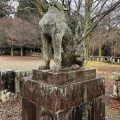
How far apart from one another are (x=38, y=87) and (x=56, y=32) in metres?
0.82

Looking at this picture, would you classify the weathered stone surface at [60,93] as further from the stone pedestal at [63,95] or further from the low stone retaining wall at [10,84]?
the low stone retaining wall at [10,84]

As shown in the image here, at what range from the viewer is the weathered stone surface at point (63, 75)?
239 cm

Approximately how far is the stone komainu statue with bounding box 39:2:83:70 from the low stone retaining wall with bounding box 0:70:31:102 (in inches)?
110

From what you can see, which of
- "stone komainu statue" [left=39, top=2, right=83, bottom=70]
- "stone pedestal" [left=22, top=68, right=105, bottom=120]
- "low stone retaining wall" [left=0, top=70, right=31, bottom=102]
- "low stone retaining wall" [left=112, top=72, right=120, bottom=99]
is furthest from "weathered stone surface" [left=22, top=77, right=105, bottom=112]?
"low stone retaining wall" [left=112, top=72, right=120, bottom=99]

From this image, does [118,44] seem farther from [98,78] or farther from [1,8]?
[98,78]

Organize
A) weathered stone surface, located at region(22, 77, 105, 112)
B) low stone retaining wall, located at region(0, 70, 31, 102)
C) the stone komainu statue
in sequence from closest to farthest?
weathered stone surface, located at region(22, 77, 105, 112)
the stone komainu statue
low stone retaining wall, located at region(0, 70, 31, 102)

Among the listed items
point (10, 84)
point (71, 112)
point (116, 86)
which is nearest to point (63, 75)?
point (71, 112)

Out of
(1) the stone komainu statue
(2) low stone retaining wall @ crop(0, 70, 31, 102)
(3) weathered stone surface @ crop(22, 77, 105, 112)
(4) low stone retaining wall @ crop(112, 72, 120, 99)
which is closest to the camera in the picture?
(3) weathered stone surface @ crop(22, 77, 105, 112)

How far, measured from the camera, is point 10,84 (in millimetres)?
5348

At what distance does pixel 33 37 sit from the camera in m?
25.8

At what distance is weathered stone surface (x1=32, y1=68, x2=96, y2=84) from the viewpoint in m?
2.39

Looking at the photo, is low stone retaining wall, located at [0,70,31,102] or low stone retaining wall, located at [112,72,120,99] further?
low stone retaining wall, located at [112,72,120,99]

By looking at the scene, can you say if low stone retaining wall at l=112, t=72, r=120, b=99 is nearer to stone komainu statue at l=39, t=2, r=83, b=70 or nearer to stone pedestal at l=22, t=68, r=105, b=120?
stone pedestal at l=22, t=68, r=105, b=120

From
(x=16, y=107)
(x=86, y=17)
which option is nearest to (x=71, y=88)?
(x=16, y=107)
